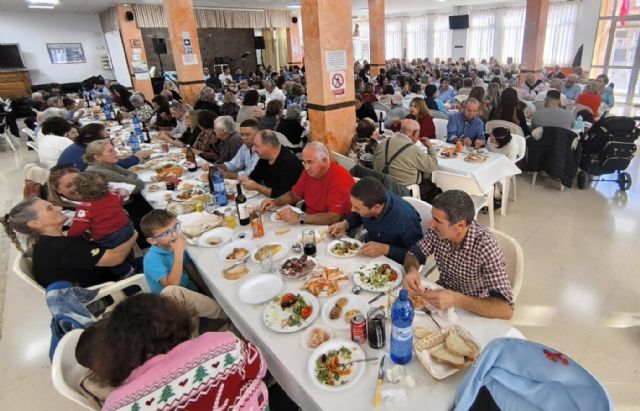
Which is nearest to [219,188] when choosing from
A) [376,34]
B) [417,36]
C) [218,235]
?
[218,235]

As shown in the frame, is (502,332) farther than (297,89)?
No

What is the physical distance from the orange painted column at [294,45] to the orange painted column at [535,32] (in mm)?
9015

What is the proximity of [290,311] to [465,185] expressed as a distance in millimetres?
2309

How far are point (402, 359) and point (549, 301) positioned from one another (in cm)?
202

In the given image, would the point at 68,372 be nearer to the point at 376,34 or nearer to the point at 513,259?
the point at 513,259

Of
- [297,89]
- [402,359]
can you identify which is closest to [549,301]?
[402,359]

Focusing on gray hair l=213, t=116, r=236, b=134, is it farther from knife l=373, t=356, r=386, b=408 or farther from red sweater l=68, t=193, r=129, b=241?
knife l=373, t=356, r=386, b=408

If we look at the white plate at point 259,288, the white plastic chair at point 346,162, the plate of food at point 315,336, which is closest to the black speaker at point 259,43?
the white plastic chair at point 346,162

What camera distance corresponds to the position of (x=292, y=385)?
140 centimetres

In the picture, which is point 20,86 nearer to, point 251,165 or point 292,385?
point 251,165

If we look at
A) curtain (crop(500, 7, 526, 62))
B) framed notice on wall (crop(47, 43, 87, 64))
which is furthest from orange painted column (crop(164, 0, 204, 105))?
curtain (crop(500, 7, 526, 62))

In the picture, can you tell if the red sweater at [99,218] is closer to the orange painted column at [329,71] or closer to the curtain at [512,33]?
the orange painted column at [329,71]

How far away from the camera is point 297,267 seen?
198cm

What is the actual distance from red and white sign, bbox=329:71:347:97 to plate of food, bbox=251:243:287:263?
2522 millimetres
